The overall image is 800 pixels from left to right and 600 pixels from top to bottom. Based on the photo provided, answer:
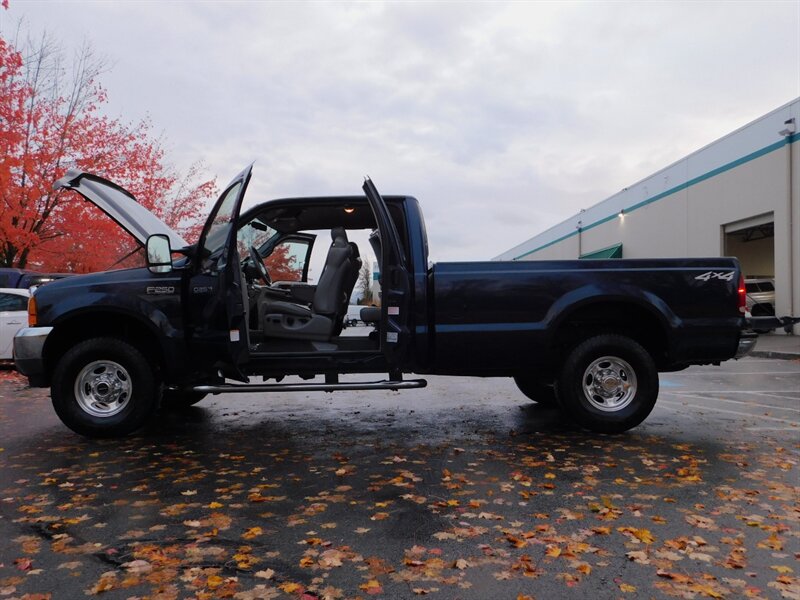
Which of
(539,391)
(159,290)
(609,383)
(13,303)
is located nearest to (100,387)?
(159,290)

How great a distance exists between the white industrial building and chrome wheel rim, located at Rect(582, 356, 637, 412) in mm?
16122

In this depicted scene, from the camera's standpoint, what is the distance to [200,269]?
230 inches

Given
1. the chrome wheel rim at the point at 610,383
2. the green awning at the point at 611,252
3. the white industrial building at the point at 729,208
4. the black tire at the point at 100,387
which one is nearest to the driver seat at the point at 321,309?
the black tire at the point at 100,387

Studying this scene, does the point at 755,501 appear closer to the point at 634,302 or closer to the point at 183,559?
the point at 634,302

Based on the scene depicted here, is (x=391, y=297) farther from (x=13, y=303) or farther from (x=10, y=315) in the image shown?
(x=13, y=303)

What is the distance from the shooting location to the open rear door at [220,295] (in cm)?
557

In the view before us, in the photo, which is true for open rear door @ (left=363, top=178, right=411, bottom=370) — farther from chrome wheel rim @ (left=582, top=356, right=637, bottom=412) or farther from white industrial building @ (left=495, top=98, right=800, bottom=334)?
white industrial building @ (left=495, top=98, right=800, bottom=334)

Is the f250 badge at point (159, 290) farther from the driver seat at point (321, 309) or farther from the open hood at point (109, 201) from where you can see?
the driver seat at point (321, 309)

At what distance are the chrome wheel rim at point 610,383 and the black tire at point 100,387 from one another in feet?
13.6

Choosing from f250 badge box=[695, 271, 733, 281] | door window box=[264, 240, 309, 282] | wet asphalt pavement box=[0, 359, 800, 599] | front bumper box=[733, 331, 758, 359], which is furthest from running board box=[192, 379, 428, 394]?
front bumper box=[733, 331, 758, 359]

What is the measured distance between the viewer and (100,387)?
577cm

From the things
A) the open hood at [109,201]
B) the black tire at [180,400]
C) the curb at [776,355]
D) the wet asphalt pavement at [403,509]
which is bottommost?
the curb at [776,355]

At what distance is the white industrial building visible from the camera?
18.9m

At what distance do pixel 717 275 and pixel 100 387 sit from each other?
5955 millimetres
